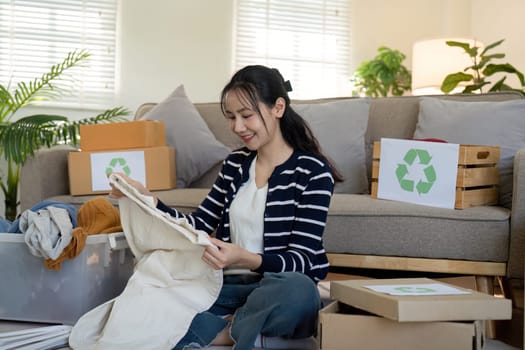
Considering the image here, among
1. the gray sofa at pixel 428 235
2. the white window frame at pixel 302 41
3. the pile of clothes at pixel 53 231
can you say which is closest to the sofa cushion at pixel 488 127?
the gray sofa at pixel 428 235

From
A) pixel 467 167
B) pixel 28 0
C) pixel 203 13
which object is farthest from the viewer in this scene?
pixel 203 13

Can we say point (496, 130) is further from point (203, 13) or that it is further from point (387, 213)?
point (203, 13)

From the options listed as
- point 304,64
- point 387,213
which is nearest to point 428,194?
point 387,213

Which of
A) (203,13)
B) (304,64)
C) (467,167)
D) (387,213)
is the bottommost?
(387,213)

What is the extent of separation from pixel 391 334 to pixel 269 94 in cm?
70

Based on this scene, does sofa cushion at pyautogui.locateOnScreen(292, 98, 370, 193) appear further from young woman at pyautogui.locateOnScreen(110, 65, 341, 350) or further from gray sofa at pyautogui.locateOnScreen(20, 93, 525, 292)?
young woman at pyautogui.locateOnScreen(110, 65, 341, 350)

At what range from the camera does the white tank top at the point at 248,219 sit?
5.61 feet

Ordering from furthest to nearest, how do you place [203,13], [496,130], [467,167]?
[203,13] → [496,130] → [467,167]

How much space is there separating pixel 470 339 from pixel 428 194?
34.7 inches

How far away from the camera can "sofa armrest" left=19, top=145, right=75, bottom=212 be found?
2.57 meters

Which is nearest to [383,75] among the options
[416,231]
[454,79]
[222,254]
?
[454,79]

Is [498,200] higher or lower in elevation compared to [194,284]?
higher

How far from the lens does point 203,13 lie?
4523 mm

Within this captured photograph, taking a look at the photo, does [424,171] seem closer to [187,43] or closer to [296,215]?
[296,215]
